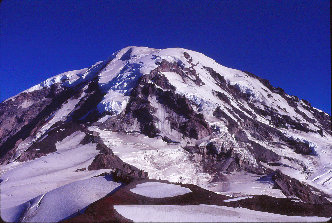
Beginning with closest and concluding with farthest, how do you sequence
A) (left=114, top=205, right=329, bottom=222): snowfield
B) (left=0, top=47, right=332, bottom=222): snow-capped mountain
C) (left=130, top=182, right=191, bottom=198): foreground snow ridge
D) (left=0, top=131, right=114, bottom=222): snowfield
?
1. (left=114, top=205, right=329, bottom=222): snowfield
2. (left=130, top=182, right=191, bottom=198): foreground snow ridge
3. (left=0, top=131, right=114, bottom=222): snowfield
4. (left=0, top=47, right=332, bottom=222): snow-capped mountain

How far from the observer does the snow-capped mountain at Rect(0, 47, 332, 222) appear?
40.6 meters

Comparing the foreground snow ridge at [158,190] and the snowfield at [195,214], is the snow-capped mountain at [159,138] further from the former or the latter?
the foreground snow ridge at [158,190]

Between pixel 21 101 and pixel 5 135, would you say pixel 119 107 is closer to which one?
pixel 5 135

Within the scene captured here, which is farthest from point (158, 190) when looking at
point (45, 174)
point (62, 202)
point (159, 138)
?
point (159, 138)

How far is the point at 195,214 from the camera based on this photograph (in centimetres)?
2380

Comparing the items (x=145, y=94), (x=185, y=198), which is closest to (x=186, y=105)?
(x=145, y=94)

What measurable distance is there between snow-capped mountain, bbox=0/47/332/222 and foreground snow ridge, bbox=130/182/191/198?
6.80 feet

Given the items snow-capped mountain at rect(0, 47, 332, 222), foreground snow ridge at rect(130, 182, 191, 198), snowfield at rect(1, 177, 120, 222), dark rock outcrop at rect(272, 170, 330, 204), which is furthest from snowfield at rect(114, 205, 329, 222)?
dark rock outcrop at rect(272, 170, 330, 204)

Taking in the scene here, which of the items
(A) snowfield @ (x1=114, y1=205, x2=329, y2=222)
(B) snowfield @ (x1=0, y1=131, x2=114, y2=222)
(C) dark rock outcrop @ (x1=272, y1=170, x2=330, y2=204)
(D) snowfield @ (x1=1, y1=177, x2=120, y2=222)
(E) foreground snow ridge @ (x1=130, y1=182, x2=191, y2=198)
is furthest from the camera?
(C) dark rock outcrop @ (x1=272, y1=170, x2=330, y2=204)

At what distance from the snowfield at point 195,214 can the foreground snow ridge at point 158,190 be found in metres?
2.79

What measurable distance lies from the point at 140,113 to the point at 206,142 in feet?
48.0

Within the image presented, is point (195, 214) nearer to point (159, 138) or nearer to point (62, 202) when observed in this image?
point (62, 202)

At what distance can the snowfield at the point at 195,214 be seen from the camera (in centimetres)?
2291

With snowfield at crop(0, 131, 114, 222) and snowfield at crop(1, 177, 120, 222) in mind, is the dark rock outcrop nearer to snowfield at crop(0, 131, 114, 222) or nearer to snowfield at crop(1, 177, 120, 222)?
snowfield at crop(0, 131, 114, 222)
